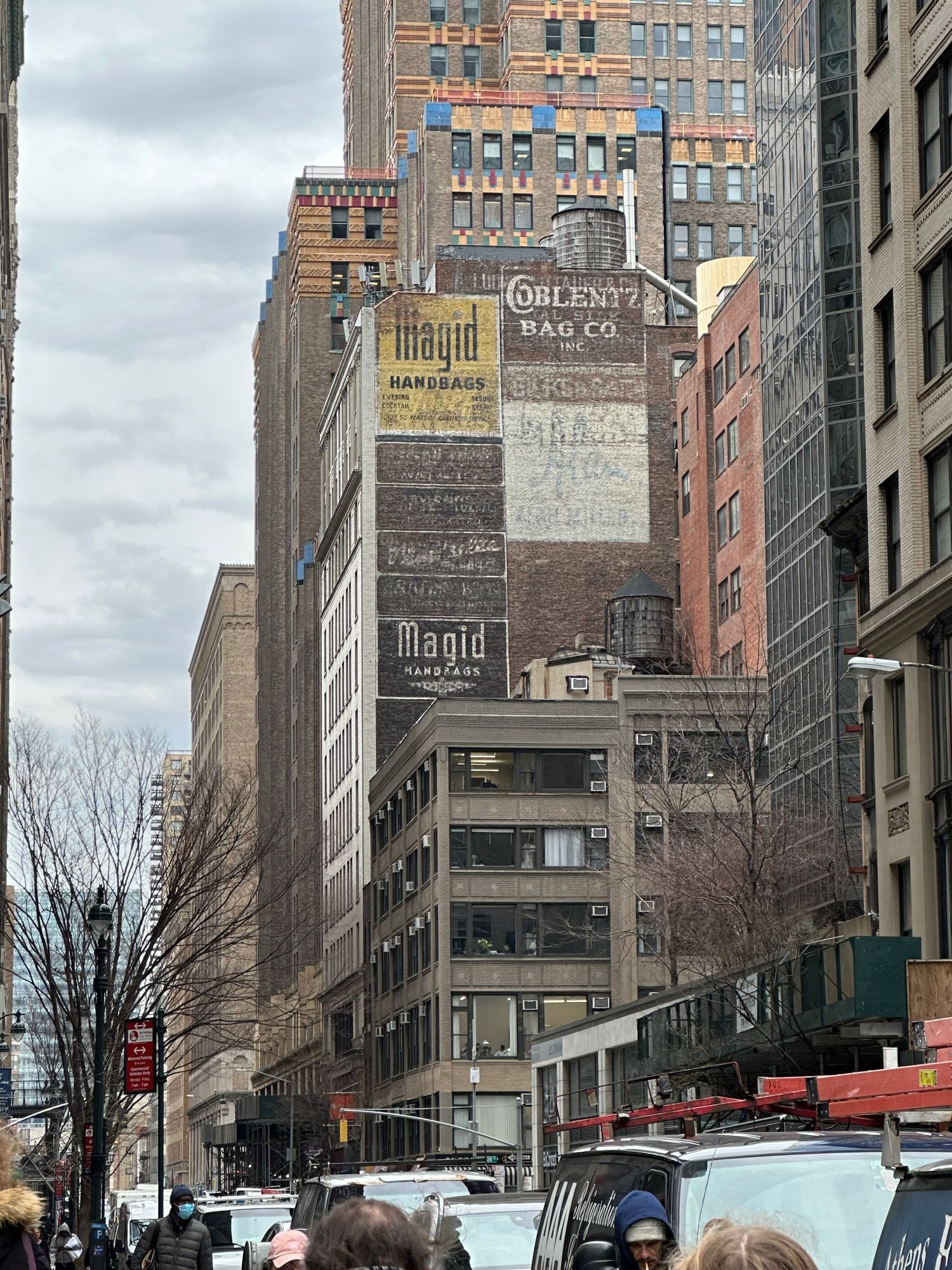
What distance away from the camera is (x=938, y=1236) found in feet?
20.2

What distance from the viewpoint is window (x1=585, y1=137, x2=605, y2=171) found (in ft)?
438

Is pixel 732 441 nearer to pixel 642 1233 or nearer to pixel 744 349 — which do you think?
pixel 744 349

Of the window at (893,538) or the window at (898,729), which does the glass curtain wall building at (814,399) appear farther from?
the window at (898,729)

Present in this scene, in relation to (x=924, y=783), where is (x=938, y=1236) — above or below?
below

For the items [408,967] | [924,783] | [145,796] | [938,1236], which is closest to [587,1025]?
[408,967]

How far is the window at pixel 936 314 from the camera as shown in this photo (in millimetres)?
38938

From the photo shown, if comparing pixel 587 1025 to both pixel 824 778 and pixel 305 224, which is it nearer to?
pixel 824 778

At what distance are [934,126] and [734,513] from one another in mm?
55118

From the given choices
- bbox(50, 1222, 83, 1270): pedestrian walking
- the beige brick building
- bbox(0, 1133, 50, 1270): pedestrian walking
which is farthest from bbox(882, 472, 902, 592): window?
bbox(0, 1133, 50, 1270): pedestrian walking

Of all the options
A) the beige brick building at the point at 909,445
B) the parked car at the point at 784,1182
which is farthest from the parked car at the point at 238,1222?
the parked car at the point at 784,1182

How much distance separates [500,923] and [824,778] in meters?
32.8

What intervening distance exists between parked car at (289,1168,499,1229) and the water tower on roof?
78.7 m

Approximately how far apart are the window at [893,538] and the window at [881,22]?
330 inches

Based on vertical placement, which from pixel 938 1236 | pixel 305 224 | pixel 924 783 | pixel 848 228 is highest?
pixel 305 224
